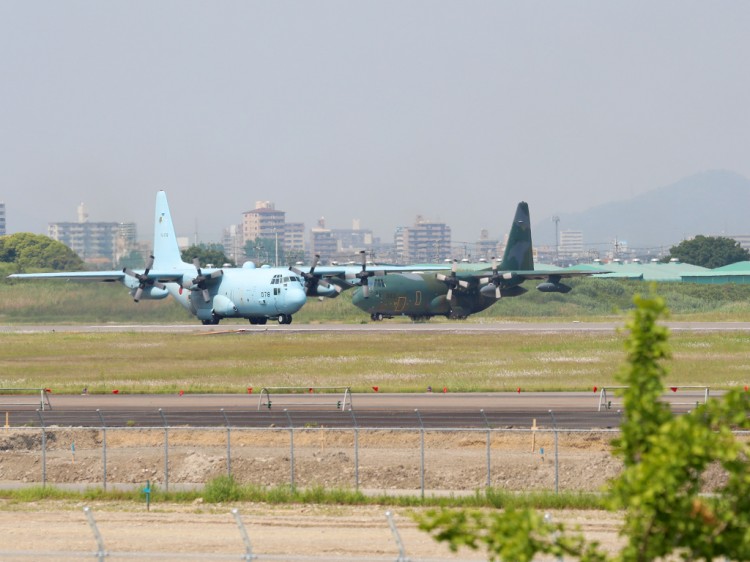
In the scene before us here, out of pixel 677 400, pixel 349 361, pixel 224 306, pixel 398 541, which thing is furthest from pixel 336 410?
pixel 224 306

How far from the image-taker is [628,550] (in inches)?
378

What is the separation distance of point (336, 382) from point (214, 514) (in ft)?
73.2

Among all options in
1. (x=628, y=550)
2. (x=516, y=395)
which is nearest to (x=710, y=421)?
(x=628, y=550)

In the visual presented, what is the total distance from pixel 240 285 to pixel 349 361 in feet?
79.5

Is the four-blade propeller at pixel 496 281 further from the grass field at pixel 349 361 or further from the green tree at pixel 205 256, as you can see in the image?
the green tree at pixel 205 256

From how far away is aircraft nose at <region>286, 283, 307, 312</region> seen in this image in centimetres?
7556

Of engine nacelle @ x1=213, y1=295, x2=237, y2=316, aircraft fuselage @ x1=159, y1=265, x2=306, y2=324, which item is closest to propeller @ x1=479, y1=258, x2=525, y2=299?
aircraft fuselage @ x1=159, y1=265, x2=306, y2=324

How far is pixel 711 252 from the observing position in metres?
187

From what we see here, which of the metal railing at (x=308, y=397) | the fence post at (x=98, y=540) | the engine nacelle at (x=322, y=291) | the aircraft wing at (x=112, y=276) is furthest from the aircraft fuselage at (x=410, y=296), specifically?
the fence post at (x=98, y=540)

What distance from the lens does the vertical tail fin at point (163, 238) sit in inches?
3451

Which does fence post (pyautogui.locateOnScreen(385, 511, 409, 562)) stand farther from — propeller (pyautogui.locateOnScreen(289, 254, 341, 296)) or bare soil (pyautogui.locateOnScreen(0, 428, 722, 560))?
propeller (pyautogui.locateOnScreen(289, 254, 341, 296))

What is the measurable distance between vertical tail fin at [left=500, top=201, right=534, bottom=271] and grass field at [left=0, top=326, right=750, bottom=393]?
51.9ft

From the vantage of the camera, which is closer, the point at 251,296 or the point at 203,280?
the point at 251,296

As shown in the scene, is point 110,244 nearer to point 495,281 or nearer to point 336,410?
point 495,281
